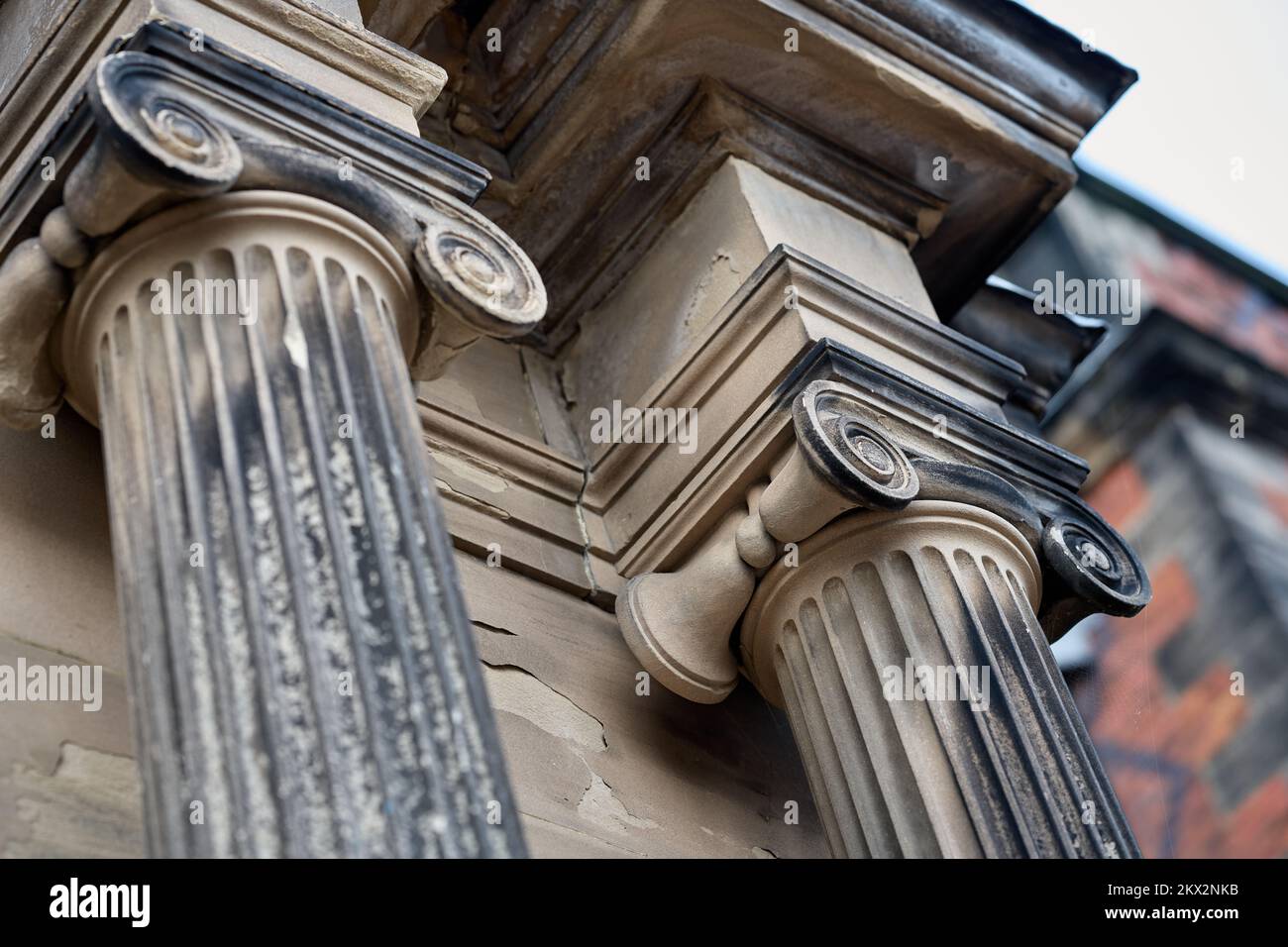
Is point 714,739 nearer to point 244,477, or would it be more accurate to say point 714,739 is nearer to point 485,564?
point 485,564

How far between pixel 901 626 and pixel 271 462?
53.8 inches

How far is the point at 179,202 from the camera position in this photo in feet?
9.75

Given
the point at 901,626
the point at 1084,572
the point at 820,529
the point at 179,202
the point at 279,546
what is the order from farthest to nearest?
the point at 1084,572 < the point at 820,529 < the point at 901,626 < the point at 179,202 < the point at 279,546

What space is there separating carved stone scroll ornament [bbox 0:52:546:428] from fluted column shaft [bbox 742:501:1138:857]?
894 millimetres

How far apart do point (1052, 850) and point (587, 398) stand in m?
1.78

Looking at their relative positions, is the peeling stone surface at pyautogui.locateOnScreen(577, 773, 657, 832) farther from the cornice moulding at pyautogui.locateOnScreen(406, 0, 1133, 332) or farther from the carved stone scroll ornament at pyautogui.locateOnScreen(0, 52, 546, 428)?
the cornice moulding at pyautogui.locateOnScreen(406, 0, 1133, 332)

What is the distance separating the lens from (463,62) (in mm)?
4707

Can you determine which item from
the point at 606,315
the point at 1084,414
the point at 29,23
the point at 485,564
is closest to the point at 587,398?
the point at 606,315

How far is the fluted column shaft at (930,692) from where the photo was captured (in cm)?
340

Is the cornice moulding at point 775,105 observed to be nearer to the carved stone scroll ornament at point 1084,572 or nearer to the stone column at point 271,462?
the carved stone scroll ornament at point 1084,572

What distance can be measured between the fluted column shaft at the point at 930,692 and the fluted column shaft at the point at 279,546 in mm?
1051

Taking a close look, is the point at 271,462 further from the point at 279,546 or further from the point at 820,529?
the point at 820,529

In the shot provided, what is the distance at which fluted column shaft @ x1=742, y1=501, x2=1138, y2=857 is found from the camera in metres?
3.40

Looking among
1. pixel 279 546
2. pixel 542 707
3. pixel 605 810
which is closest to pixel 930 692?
pixel 605 810
